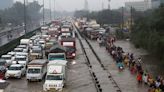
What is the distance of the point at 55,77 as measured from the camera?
81.3 feet

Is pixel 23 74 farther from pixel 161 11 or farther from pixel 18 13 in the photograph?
pixel 18 13

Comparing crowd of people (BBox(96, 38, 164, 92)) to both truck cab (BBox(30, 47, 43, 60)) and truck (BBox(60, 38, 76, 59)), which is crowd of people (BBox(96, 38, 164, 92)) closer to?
truck (BBox(60, 38, 76, 59))

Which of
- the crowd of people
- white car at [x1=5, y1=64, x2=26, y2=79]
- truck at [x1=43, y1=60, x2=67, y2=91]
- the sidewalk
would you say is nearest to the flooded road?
white car at [x1=5, y1=64, x2=26, y2=79]

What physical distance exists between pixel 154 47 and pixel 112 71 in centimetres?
566

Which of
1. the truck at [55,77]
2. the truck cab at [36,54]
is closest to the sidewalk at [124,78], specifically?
the truck at [55,77]

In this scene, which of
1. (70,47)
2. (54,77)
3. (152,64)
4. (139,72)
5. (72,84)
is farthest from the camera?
(70,47)

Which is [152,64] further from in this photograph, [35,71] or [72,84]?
[35,71]

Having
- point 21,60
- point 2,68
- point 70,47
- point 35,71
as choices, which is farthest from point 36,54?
point 35,71

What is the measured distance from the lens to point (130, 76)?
29422 millimetres

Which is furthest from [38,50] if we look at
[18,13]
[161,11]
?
[18,13]

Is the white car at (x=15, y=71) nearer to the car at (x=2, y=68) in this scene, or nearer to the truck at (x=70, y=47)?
the car at (x=2, y=68)

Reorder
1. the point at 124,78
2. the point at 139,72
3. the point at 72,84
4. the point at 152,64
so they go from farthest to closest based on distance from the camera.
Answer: the point at 152,64 < the point at 124,78 < the point at 139,72 < the point at 72,84

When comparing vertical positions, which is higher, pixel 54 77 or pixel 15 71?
pixel 54 77

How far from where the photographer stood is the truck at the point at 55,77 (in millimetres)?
23453
